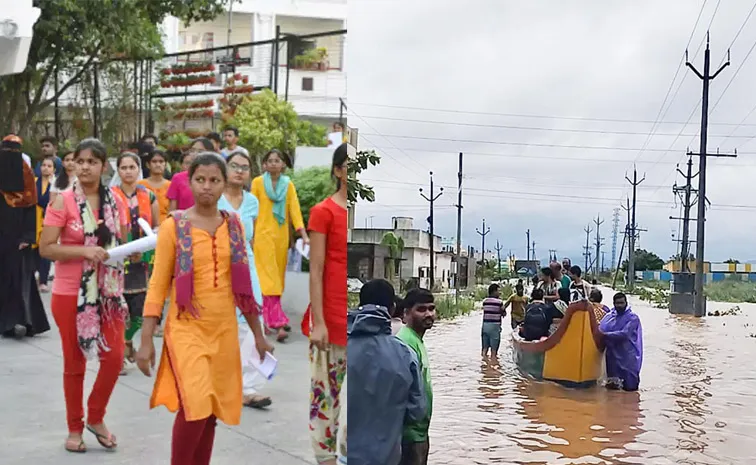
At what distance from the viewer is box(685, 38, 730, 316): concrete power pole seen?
6.94 feet

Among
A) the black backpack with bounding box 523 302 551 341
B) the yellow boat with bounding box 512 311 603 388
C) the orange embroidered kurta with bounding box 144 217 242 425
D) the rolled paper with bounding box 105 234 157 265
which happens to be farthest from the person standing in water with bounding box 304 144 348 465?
the black backpack with bounding box 523 302 551 341

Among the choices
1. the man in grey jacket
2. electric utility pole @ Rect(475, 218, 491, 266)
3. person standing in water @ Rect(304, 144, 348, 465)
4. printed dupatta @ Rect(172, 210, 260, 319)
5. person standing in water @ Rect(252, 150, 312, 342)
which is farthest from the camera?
electric utility pole @ Rect(475, 218, 491, 266)

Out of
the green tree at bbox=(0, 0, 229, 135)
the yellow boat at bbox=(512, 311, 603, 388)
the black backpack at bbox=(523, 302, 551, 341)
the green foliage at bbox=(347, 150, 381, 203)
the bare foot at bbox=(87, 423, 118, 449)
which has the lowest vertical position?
the bare foot at bbox=(87, 423, 118, 449)

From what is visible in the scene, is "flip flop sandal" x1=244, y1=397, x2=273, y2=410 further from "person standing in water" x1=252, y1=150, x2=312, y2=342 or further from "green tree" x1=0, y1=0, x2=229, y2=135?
"green tree" x1=0, y1=0, x2=229, y2=135

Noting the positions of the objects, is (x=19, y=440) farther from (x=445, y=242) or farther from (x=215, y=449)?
(x=445, y=242)

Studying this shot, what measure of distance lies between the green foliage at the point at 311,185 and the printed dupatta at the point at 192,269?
0.51ft

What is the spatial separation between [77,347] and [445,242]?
85 cm

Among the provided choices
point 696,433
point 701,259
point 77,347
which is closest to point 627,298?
point 701,259

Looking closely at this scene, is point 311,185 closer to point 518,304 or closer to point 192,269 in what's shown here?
point 192,269

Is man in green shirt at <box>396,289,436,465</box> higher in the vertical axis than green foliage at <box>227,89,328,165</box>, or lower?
lower

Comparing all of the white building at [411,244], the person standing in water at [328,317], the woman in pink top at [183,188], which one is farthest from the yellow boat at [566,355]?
the woman in pink top at [183,188]

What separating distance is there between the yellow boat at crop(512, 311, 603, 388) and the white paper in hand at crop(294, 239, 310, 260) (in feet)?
2.36

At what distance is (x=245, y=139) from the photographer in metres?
1.68

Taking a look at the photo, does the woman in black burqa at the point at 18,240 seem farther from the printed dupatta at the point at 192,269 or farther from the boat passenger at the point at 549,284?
the boat passenger at the point at 549,284
